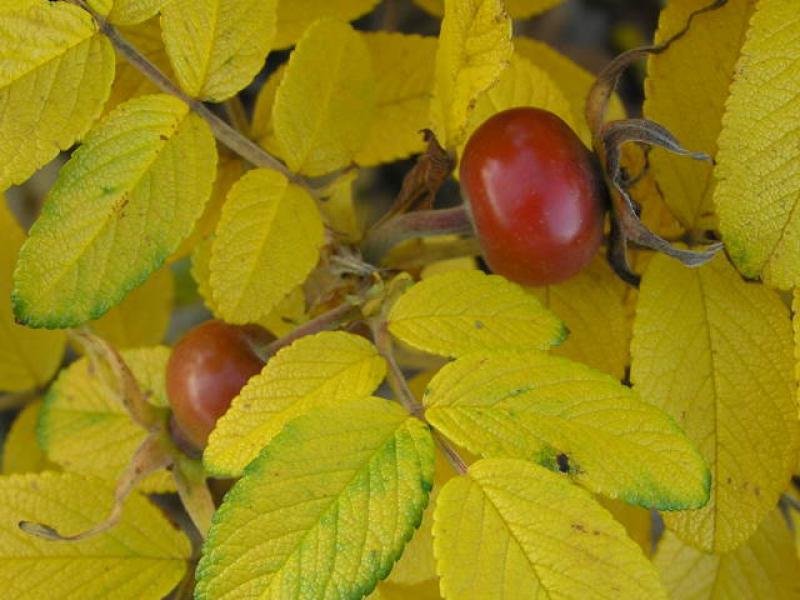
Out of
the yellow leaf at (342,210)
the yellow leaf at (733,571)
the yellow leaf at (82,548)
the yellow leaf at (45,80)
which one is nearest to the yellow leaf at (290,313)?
the yellow leaf at (342,210)

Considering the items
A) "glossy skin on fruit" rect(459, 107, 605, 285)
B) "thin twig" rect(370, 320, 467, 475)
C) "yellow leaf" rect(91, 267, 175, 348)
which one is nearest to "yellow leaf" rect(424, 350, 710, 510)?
"thin twig" rect(370, 320, 467, 475)

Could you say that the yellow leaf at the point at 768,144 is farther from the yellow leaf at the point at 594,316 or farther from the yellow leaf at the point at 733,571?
the yellow leaf at the point at 733,571

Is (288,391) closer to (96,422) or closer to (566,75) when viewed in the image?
(96,422)

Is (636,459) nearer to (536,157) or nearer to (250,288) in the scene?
(536,157)

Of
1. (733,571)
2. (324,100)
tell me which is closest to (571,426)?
(324,100)

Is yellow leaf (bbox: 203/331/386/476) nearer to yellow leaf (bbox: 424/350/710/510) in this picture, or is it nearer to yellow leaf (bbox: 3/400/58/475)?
yellow leaf (bbox: 424/350/710/510)

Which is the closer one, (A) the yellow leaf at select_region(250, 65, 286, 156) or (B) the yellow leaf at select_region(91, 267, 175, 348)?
(A) the yellow leaf at select_region(250, 65, 286, 156)
